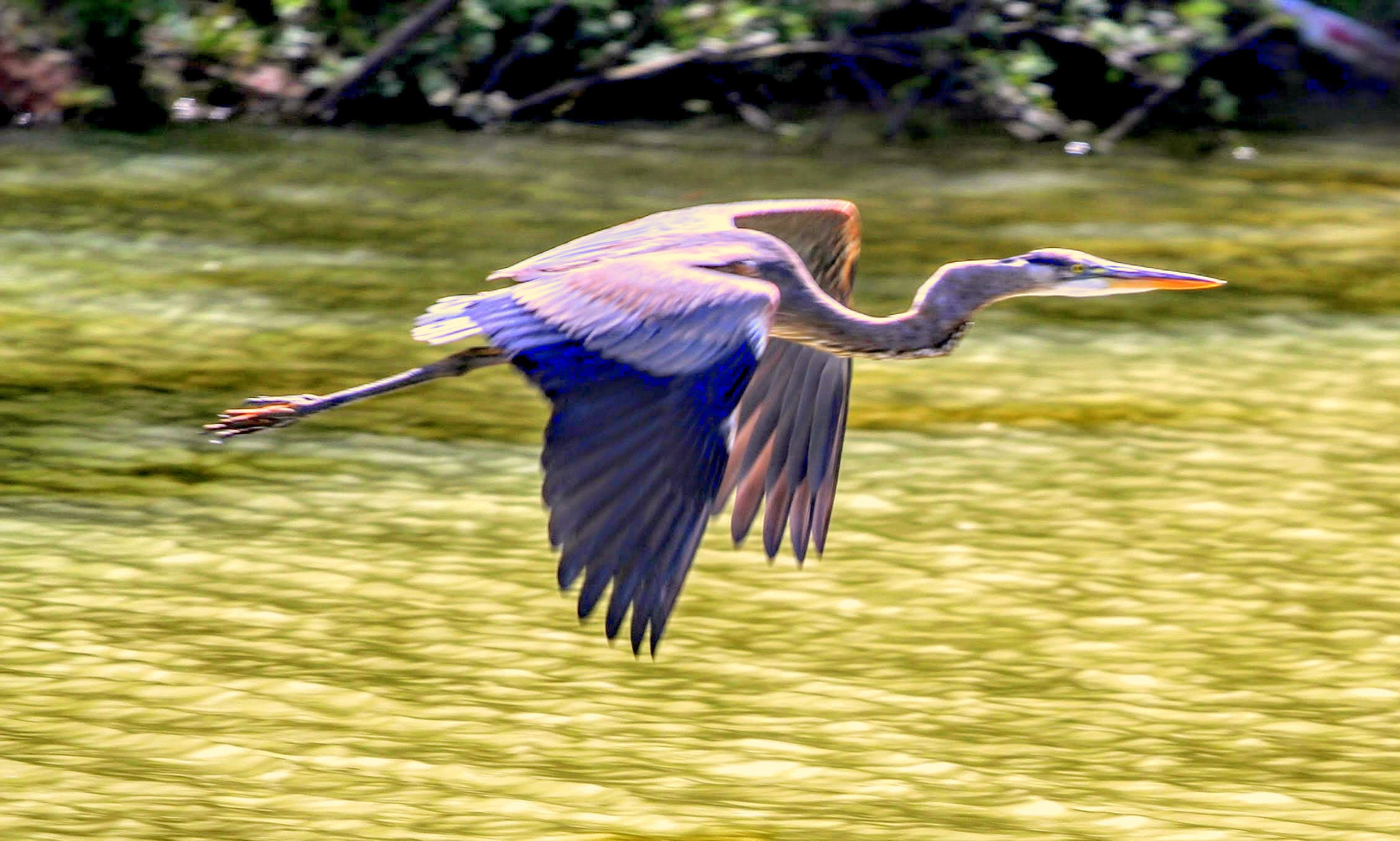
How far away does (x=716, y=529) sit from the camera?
262 inches

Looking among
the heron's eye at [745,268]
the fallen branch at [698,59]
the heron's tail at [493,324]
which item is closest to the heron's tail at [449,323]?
the heron's tail at [493,324]

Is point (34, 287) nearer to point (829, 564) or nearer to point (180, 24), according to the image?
point (180, 24)

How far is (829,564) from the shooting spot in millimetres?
6281

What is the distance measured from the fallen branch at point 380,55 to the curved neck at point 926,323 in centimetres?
769

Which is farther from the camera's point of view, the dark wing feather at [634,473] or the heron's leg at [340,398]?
the heron's leg at [340,398]

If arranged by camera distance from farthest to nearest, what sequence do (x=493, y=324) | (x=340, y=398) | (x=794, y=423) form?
(x=794, y=423) → (x=340, y=398) → (x=493, y=324)

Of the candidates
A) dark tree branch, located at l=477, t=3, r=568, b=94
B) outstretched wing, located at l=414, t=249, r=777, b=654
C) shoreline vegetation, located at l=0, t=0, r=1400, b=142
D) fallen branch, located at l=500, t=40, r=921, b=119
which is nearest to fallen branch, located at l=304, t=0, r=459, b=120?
shoreline vegetation, located at l=0, t=0, r=1400, b=142

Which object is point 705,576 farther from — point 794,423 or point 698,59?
point 698,59

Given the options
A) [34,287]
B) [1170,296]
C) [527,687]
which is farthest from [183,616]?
[1170,296]

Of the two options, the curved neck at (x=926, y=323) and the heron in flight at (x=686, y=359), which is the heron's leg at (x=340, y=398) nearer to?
the heron in flight at (x=686, y=359)

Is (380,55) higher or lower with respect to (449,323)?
lower

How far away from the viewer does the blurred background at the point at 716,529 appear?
4.70m

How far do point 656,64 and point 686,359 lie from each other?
28.5ft

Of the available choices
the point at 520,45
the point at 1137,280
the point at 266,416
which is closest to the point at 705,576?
the point at 266,416
